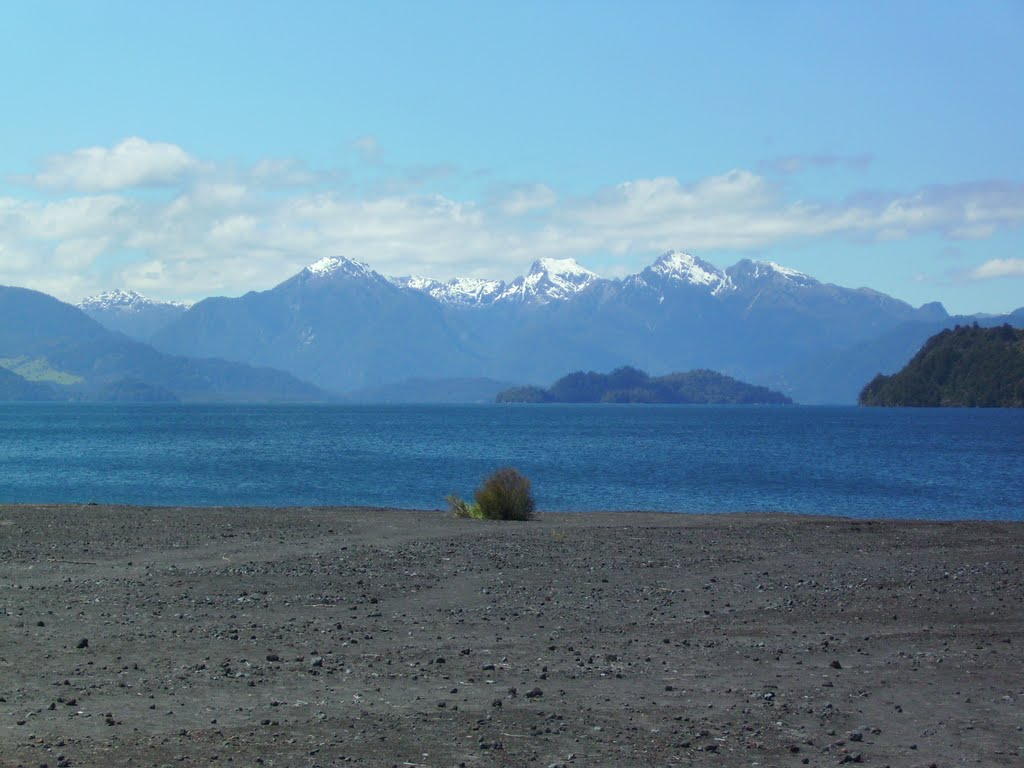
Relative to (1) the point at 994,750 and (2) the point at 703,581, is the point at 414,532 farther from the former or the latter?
(1) the point at 994,750

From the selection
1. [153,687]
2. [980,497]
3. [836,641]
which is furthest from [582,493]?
[153,687]

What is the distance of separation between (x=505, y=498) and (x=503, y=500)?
2.8 inches

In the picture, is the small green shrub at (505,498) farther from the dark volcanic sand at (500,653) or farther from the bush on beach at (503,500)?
the dark volcanic sand at (500,653)

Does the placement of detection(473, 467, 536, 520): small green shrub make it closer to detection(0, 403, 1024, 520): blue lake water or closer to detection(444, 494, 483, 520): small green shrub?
detection(444, 494, 483, 520): small green shrub

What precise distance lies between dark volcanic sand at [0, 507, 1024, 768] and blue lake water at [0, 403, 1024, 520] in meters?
22.7

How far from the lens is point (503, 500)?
2644 centimetres

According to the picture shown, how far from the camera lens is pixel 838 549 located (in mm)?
20328

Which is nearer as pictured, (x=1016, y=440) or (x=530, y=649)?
(x=530, y=649)

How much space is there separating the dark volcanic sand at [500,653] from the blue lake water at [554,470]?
22.7 meters

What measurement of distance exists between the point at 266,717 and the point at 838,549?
1404 centimetres

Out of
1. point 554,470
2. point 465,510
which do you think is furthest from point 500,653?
point 554,470

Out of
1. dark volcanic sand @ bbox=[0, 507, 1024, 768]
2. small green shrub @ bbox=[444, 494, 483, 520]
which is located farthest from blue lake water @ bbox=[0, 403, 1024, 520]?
dark volcanic sand @ bbox=[0, 507, 1024, 768]

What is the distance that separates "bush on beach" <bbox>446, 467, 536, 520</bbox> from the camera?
86.8ft

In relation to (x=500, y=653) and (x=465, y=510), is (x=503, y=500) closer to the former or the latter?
(x=465, y=510)
